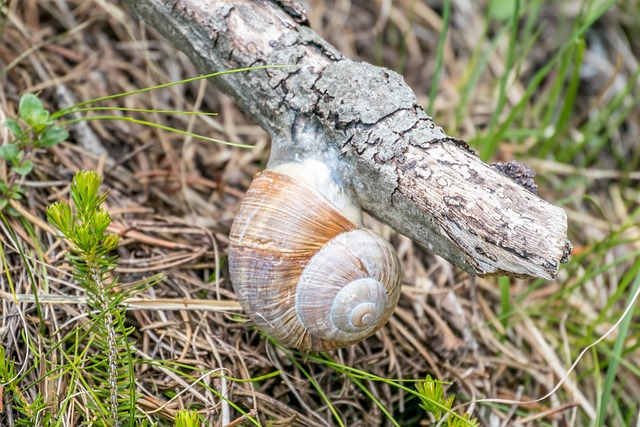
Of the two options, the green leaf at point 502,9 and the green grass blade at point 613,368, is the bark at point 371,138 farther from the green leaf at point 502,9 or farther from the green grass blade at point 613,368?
the green leaf at point 502,9

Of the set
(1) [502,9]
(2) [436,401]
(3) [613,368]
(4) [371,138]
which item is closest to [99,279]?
(4) [371,138]

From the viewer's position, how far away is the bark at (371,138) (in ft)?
4.31

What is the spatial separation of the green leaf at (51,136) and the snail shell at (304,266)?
0.62 metres

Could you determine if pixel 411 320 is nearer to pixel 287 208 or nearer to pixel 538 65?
pixel 287 208

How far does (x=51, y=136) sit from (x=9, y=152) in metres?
0.11

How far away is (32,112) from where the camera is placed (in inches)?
65.7

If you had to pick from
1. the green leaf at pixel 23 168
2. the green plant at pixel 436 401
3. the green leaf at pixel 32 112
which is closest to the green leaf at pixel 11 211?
the green leaf at pixel 23 168

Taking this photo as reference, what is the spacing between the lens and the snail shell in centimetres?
143

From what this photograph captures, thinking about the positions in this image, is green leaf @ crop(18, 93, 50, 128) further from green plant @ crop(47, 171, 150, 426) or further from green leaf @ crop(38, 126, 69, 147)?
green plant @ crop(47, 171, 150, 426)

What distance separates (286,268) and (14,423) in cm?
71

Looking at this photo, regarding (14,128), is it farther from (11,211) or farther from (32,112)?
(11,211)

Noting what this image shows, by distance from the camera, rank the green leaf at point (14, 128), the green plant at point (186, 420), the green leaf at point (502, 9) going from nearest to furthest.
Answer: the green plant at point (186, 420), the green leaf at point (14, 128), the green leaf at point (502, 9)

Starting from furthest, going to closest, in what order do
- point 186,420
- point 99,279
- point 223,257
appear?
point 223,257, point 99,279, point 186,420

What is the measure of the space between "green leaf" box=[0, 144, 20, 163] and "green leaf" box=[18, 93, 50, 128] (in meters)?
0.08
